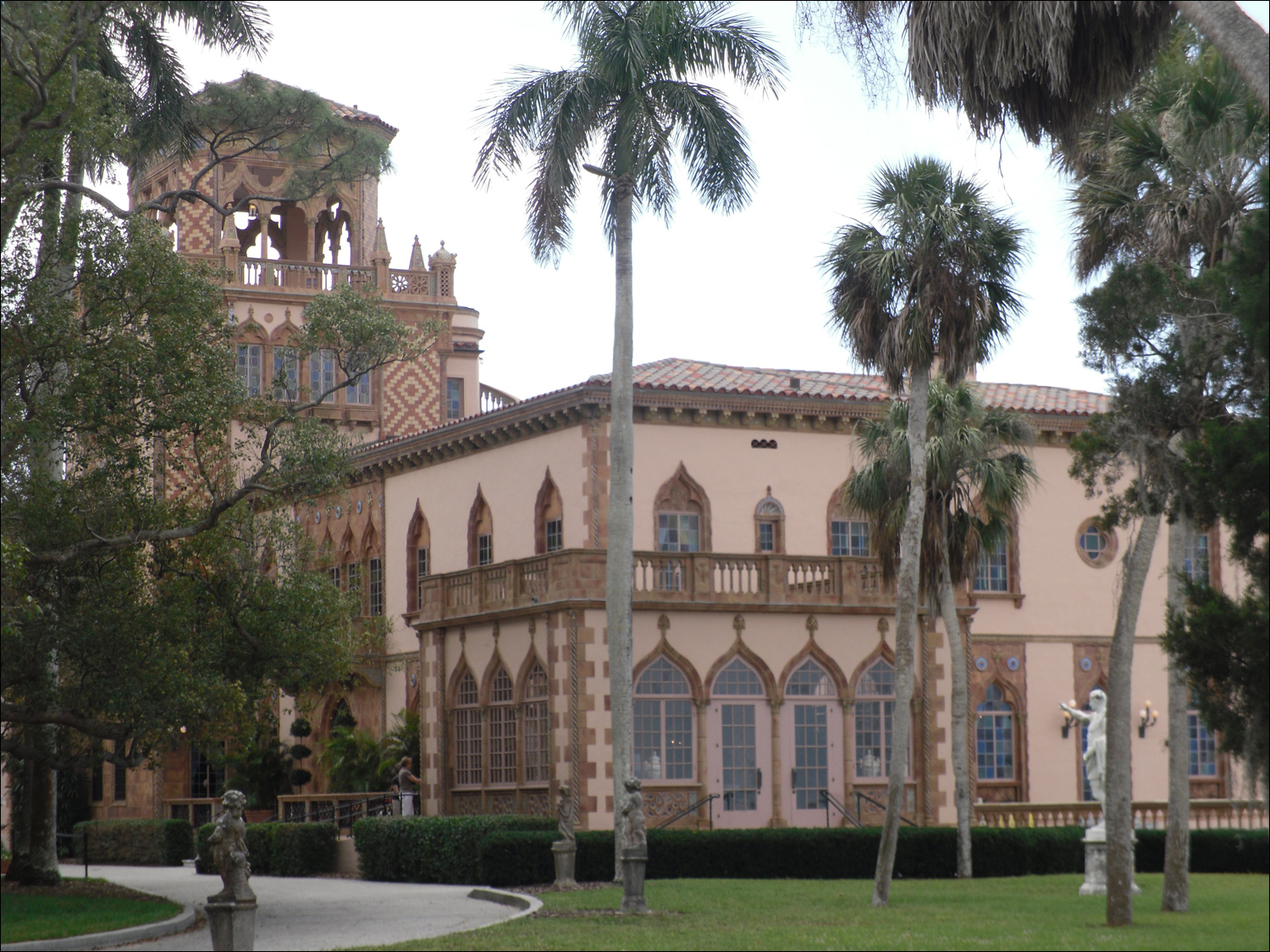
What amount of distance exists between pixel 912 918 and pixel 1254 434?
950 centimetres

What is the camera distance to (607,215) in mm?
28250

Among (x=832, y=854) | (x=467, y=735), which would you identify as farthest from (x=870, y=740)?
(x=467, y=735)

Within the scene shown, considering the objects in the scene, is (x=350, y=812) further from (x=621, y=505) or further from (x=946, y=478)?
(x=946, y=478)

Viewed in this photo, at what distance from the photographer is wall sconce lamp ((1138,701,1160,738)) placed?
3741cm

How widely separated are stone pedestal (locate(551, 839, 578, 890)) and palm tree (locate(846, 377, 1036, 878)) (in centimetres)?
733

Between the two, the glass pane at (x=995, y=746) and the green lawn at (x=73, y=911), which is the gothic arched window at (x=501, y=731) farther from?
the glass pane at (x=995, y=746)

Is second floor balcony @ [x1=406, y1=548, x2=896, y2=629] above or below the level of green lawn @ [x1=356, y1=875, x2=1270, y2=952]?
above

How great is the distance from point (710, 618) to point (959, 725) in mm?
5011

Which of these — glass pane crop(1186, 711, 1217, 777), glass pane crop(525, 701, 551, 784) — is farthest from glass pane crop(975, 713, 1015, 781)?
glass pane crop(525, 701, 551, 784)

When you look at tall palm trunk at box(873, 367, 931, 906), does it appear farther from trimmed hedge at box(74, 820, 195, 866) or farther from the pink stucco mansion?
trimmed hedge at box(74, 820, 195, 866)

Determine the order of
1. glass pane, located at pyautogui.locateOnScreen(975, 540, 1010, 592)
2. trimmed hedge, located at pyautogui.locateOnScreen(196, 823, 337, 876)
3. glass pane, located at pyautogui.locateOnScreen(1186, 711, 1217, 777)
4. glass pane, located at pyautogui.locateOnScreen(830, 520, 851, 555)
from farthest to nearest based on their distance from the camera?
glass pane, located at pyautogui.locateOnScreen(975, 540, 1010, 592), glass pane, located at pyautogui.locateOnScreen(1186, 711, 1217, 777), glass pane, located at pyautogui.locateOnScreen(830, 520, 851, 555), trimmed hedge, located at pyautogui.locateOnScreen(196, 823, 337, 876)

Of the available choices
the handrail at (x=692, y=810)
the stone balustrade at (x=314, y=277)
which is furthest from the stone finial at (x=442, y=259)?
the handrail at (x=692, y=810)

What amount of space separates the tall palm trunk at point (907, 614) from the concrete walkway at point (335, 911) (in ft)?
16.6

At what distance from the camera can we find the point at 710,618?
31109 millimetres
